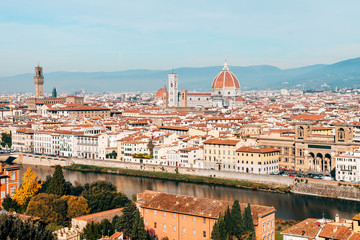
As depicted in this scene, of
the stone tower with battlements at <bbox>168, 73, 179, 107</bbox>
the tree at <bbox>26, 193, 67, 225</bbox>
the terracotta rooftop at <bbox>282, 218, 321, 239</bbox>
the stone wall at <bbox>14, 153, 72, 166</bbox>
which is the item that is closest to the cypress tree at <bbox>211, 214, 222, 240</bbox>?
the terracotta rooftop at <bbox>282, 218, 321, 239</bbox>

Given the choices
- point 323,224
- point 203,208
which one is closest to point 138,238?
point 203,208

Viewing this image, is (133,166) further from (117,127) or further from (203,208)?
(203,208)

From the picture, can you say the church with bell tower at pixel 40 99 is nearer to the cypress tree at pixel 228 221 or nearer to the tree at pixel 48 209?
the tree at pixel 48 209

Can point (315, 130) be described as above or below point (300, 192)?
above

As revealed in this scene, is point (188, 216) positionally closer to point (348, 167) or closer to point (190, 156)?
point (348, 167)

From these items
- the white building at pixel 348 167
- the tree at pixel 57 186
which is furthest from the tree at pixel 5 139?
the white building at pixel 348 167

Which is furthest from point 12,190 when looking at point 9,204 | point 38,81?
point 38,81

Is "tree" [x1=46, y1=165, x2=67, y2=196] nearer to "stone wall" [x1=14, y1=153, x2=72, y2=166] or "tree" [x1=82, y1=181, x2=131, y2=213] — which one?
"tree" [x1=82, y1=181, x2=131, y2=213]
